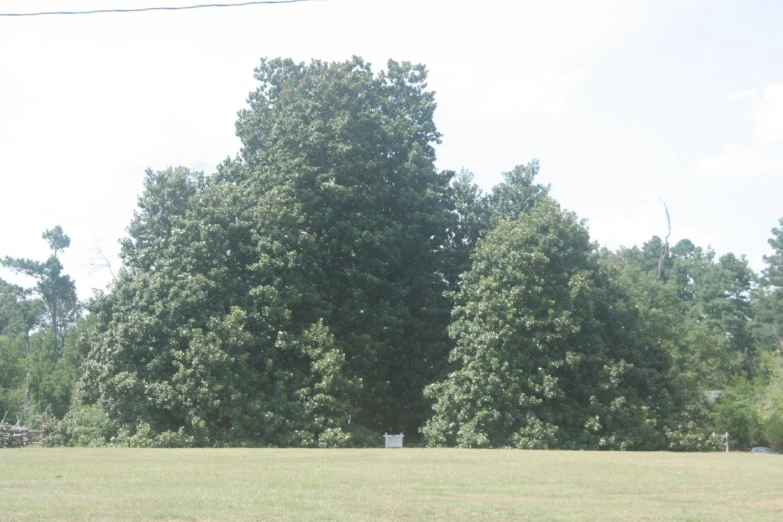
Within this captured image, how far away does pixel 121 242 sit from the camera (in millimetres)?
42906

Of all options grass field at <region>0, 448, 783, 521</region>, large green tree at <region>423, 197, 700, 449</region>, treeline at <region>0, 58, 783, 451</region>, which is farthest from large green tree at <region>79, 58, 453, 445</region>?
grass field at <region>0, 448, 783, 521</region>

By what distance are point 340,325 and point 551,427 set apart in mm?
11681

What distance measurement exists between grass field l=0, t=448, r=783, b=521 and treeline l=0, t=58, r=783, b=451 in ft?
45.9

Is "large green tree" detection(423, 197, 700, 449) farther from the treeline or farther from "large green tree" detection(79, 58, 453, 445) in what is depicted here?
"large green tree" detection(79, 58, 453, 445)

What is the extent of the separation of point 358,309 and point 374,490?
27.9 meters

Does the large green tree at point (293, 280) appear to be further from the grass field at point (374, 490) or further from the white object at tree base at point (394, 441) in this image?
the grass field at point (374, 490)

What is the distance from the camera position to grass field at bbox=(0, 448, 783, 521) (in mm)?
12492

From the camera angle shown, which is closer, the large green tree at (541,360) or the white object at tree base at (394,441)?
the white object at tree base at (394,441)

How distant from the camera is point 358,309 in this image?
4325cm

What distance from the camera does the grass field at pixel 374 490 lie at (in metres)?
12.5

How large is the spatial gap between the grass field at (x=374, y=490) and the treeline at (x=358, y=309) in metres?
14.0

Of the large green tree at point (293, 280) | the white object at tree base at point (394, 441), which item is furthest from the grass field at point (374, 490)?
the large green tree at point (293, 280)

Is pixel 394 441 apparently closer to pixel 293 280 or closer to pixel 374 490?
pixel 293 280

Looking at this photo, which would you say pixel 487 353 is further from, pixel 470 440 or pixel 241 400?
pixel 241 400
